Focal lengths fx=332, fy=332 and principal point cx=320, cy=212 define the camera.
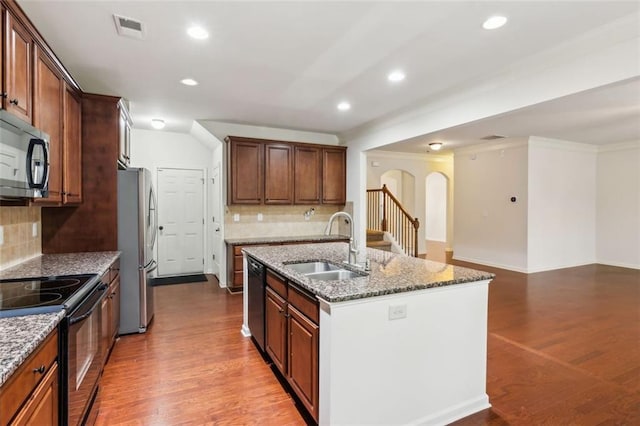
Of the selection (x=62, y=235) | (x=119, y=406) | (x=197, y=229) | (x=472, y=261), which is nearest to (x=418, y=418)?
(x=119, y=406)

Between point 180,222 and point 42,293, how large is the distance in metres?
4.63

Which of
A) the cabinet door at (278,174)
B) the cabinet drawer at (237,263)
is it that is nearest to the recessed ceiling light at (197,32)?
the cabinet door at (278,174)

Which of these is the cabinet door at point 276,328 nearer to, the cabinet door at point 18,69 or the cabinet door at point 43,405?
the cabinet door at point 43,405

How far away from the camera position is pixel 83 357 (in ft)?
6.00

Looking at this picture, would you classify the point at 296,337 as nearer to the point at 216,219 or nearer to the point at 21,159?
the point at 21,159

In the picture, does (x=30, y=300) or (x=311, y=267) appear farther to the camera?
(x=311, y=267)

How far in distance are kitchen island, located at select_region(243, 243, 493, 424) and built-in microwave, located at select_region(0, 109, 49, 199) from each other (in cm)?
156

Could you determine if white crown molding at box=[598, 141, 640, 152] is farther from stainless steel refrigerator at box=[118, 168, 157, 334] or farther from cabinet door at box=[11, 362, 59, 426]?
cabinet door at box=[11, 362, 59, 426]

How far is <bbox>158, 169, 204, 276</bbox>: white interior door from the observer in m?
6.12

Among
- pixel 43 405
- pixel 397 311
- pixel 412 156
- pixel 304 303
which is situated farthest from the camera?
pixel 412 156

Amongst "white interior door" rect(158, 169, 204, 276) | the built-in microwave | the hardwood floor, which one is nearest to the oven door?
the hardwood floor

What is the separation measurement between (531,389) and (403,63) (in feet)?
9.44

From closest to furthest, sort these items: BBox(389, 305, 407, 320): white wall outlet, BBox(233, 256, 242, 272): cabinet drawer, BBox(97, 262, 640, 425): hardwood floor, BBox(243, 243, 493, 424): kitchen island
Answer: BBox(243, 243, 493, 424): kitchen island, BBox(389, 305, 407, 320): white wall outlet, BBox(97, 262, 640, 425): hardwood floor, BBox(233, 256, 242, 272): cabinet drawer

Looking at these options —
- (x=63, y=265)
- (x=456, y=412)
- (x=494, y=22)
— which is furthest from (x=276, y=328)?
(x=494, y=22)
